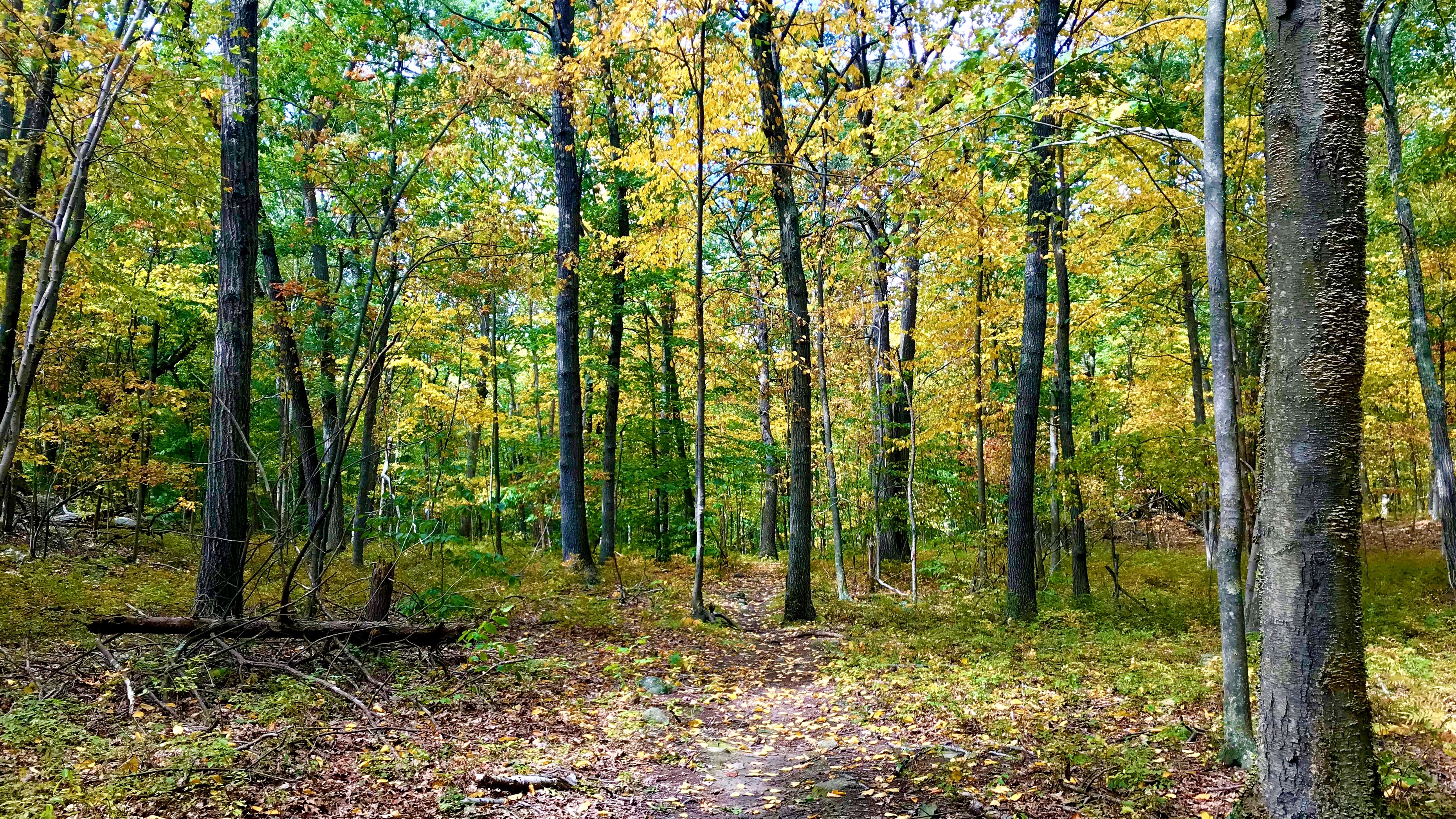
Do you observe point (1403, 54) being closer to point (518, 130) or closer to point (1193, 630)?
point (1193, 630)

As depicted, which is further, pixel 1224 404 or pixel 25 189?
pixel 25 189

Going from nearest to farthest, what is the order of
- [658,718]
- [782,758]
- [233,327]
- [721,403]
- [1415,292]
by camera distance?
[782,758] → [658,718] → [233,327] → [1415,292] → [721,403]

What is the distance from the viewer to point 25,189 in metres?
6.10

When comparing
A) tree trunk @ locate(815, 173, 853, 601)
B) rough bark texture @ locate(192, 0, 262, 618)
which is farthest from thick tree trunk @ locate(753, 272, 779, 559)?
rough bark texture @ locate(192, 0, 262, 618)

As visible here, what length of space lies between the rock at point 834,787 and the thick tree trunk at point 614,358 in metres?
9.19

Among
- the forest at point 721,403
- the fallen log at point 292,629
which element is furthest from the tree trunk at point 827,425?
the fallen log at point 292,629

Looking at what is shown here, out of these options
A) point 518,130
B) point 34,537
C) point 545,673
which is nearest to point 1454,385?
point 545,673

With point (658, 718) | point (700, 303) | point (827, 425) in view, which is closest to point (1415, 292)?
point (827, 425)

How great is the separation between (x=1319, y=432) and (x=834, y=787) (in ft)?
10.3

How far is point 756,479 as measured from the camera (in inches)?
749

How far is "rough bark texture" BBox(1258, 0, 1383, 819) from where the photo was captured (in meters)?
2.98

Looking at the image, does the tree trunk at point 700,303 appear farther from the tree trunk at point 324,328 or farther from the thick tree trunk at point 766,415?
the tree trunk at point 324,328

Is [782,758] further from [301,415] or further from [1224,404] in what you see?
[301,415]

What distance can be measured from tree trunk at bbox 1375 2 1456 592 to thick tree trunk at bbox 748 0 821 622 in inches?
293
